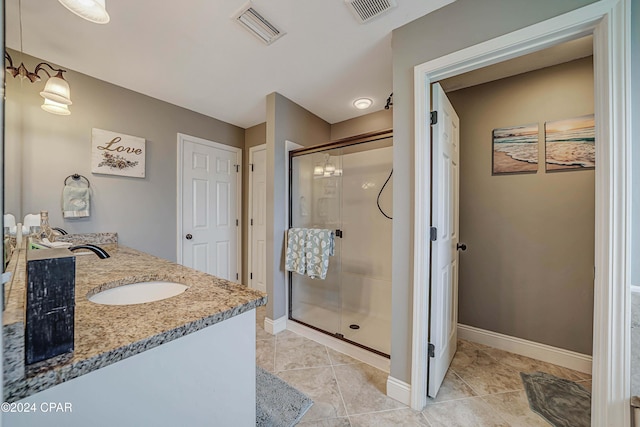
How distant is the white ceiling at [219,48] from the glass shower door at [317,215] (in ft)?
2.33

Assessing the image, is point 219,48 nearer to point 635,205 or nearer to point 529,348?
point 635,205

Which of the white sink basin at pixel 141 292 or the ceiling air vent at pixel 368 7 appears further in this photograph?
the ceiling air vent at pixel 368 7

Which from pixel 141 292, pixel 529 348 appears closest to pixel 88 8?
pixel 141 292

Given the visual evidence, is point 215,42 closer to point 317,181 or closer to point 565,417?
point 317,181

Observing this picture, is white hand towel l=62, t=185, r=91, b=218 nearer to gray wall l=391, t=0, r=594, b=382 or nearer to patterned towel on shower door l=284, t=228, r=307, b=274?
patterned towel on shower door l=284, t=228, r=307, b=274

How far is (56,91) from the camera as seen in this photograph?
1.51 m

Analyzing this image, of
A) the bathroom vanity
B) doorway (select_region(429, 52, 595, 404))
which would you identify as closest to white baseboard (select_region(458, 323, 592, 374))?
doorway (select_region(429, 52, 595, 404))

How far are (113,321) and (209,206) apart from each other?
2554 millimetres

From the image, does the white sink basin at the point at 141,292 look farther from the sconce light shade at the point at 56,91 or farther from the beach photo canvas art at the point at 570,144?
the beach photo canvas art at the point at 570,144

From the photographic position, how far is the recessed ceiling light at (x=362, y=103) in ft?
8.36

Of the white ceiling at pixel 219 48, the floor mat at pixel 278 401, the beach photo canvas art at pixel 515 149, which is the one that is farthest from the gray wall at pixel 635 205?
the floor mat at pixel 278 401

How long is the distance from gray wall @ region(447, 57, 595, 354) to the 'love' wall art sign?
311cm

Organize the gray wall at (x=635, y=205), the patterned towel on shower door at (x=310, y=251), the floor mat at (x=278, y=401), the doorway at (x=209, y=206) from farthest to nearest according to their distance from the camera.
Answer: the doorway at (x=209, y=206)
the patterned towel on shower door at (x=310, y=251)
the floor mat at (x=278, y=401)
the gray wall at (x=635, y=205)

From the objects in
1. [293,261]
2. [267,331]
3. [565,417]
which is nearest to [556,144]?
[565,417]
